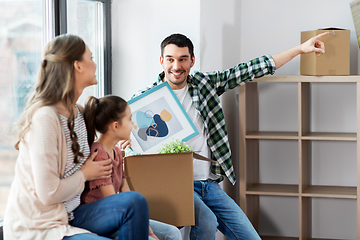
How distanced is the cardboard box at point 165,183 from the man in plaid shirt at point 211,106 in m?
0.28

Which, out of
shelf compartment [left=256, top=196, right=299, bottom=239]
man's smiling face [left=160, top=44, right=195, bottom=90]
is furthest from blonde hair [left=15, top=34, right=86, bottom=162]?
shelf compartment [left=256, top=196, right=299, bottom=239]

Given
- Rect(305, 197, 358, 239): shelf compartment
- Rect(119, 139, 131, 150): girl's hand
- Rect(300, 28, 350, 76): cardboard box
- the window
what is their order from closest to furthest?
1. the window
2. Rect(119, 139, 131, 150): girl's hand
3. Rect(300, 28, 350, 76): cardboard box
4. Rect(305, 197, 358, 239): shelf compartment

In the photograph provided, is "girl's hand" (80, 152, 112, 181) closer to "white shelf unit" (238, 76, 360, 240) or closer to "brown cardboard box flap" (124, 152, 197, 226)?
"brown cardboard box flap" (124, 152, 197, 226)

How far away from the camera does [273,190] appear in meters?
2.49

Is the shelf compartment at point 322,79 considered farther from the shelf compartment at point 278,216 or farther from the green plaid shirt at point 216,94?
the shelf compartment at point 278,216

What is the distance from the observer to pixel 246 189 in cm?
246

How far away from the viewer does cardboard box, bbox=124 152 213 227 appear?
1.58 meters

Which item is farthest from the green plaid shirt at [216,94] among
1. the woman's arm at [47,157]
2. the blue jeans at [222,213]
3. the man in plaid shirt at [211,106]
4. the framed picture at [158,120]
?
the woman's arm at [47,157]

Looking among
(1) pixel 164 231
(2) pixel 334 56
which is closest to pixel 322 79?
(2) pixel 334 56

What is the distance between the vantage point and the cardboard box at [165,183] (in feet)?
5.17

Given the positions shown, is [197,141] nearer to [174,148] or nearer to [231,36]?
[174,148]

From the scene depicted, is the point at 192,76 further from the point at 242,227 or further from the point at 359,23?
the point at 359,23

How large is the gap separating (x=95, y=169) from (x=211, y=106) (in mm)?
953

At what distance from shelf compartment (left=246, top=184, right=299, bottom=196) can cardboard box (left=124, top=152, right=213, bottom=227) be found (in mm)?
914
